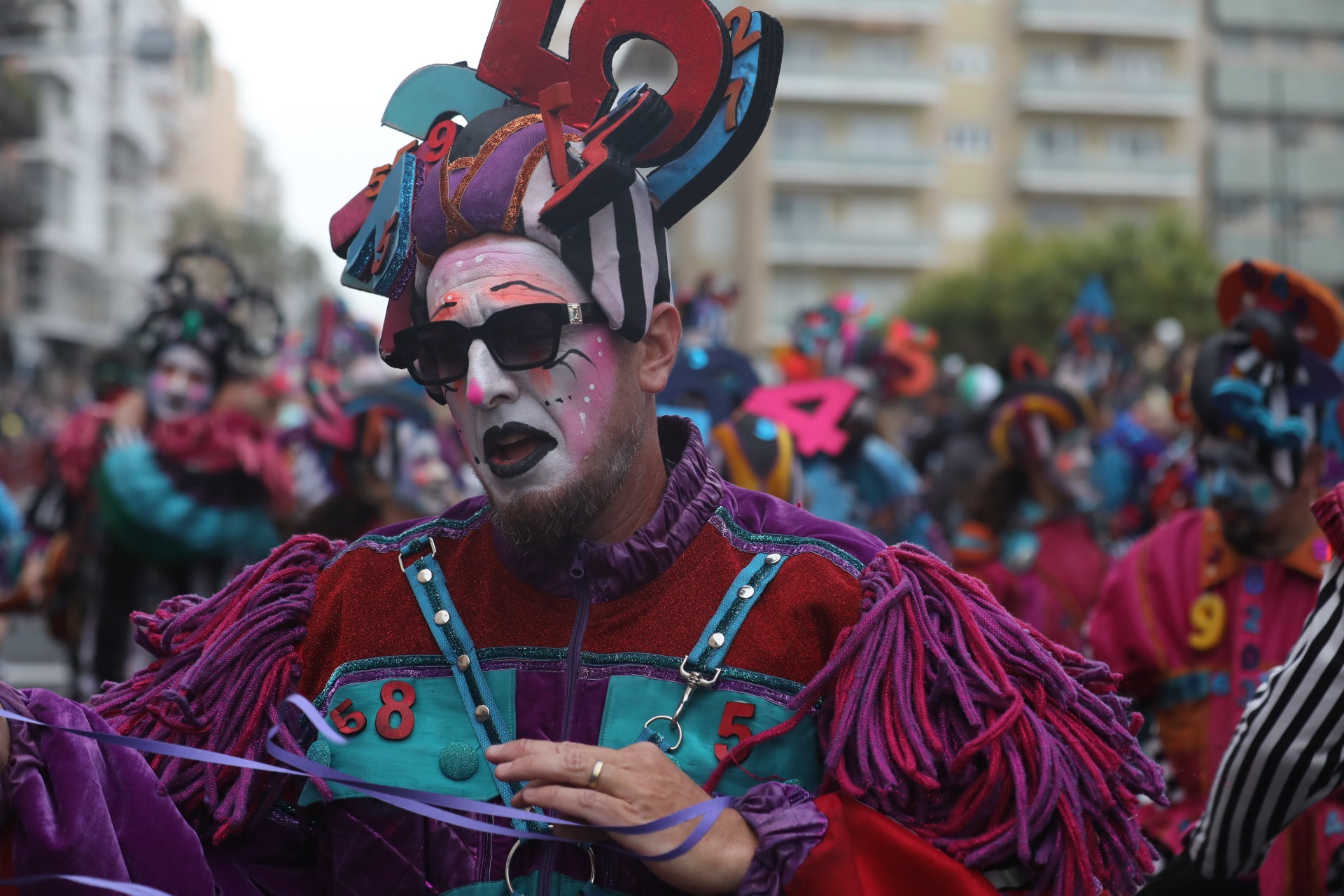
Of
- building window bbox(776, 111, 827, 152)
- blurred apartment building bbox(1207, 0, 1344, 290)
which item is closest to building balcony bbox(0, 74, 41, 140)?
building window bbox(776, 111, 827, 152)

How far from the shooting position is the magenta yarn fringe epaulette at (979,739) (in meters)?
2.29

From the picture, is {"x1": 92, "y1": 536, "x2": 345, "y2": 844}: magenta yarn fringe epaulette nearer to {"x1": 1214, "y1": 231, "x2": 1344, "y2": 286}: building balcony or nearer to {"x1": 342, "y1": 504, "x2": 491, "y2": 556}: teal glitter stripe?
{"x1": 342, "y1": 504, "x2": 491, "y2": 556}: teal glitter stripe

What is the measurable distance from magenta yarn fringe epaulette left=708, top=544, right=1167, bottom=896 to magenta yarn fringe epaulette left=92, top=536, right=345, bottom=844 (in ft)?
2.59

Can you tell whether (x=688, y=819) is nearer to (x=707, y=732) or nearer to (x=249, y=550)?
(x=707, y=732)

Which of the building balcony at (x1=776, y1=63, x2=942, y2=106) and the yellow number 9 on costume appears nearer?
the yellow number 9 on costume

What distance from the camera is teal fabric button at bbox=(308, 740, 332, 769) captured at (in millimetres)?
2504

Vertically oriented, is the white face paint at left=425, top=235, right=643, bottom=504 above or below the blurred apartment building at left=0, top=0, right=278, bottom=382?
below

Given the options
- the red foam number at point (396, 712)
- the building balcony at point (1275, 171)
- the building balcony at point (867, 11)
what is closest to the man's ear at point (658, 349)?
the red foam number at point (396, 712)

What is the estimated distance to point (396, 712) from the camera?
8.25 feet

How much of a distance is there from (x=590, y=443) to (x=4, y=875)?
1.14 meters

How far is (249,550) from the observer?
26.9 feet

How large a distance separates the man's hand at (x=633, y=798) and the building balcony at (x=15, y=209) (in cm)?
3586

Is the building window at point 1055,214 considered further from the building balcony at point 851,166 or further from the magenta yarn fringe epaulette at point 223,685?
the magenta yarn fringe epaulette at point 223,685

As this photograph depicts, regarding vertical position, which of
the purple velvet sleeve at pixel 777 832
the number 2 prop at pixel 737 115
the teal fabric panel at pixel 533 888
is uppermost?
the number 2 prop at pixel 737 115
